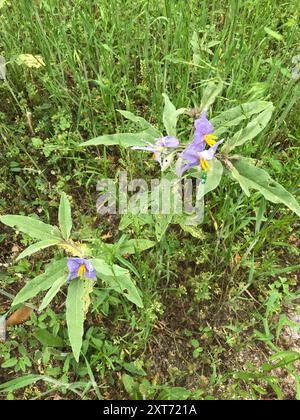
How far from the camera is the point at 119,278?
161cm

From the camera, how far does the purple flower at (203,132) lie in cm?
142

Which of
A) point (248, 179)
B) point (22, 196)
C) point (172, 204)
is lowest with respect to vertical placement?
point (22, 196)

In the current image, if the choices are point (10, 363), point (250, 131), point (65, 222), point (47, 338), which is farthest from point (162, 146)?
point (10, 363)

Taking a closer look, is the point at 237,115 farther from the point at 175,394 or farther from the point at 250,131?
the point at 175,394

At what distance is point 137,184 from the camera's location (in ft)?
7.07

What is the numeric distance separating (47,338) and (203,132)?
1.10m

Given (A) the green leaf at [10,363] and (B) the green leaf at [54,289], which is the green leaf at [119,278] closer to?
(B) the green leaf at [54,289]

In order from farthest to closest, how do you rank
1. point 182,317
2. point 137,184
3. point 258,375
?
point 137,184
point 182,317
point 258,375

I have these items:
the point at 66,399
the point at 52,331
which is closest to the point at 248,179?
the point at 52,331

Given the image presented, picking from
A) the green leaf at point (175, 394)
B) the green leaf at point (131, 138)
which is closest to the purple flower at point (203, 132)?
the green leaf at point (131, 138)

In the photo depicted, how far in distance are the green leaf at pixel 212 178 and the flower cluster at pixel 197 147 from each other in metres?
0.03

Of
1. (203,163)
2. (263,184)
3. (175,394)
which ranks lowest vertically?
(175,394)
